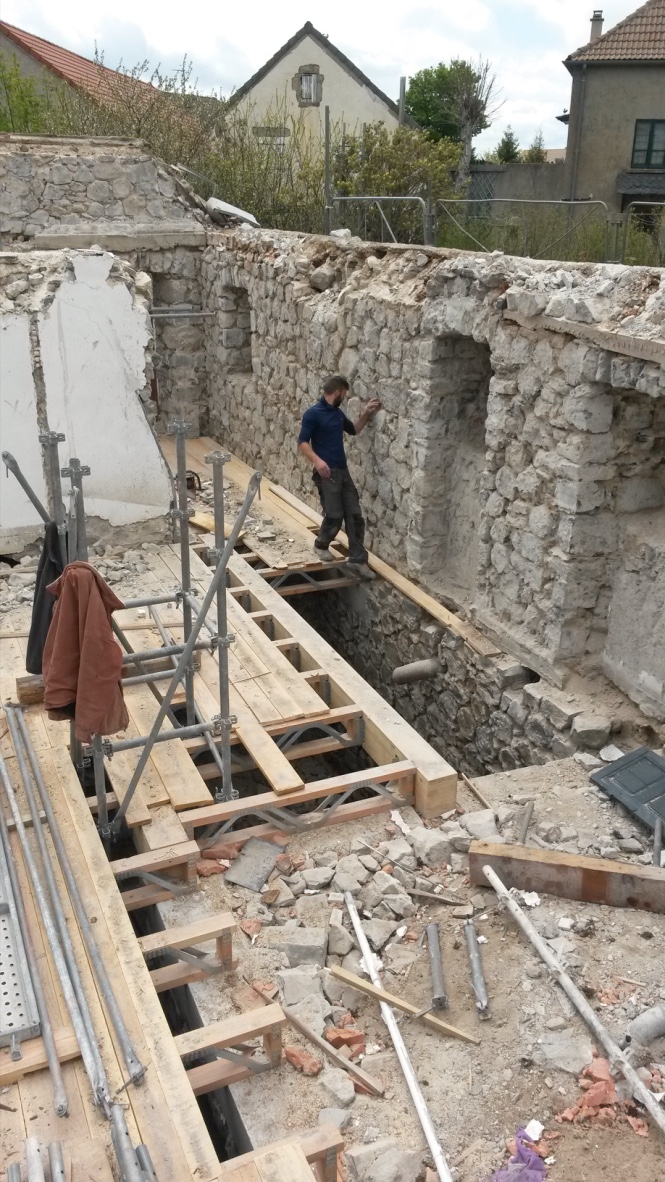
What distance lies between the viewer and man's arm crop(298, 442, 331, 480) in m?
7.71

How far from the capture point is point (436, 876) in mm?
4758

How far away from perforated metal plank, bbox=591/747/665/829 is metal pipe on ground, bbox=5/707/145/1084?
9.61 feet

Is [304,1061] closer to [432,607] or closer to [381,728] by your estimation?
[381,728]

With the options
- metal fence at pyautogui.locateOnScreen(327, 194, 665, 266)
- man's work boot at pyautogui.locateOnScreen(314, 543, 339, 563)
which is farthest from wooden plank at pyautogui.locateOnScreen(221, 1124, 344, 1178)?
metal fence at pyautogui.locateOnScreen(327, 194, 665, 266)

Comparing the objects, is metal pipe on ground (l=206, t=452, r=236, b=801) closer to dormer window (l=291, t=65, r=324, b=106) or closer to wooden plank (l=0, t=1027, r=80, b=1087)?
wooden plank (l=0, t=1027, r=80, b=1087)

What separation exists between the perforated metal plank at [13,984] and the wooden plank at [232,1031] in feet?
1.89

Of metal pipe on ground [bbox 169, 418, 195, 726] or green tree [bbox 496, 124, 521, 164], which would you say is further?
green tree [bbox 496, 124, 521, 164]

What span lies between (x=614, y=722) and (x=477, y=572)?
171 cm

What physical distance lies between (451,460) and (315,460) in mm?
1148

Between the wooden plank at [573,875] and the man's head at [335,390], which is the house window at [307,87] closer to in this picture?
the man's head at [335,390]

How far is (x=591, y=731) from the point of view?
19.0 ft

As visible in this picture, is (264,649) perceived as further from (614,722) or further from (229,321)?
(229,321)

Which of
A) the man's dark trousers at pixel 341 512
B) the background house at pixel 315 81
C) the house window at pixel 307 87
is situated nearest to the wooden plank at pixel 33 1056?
the man's dark trousers at pixel 341 512

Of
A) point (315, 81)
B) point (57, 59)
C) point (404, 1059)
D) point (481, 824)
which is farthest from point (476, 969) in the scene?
point (315, 81)
